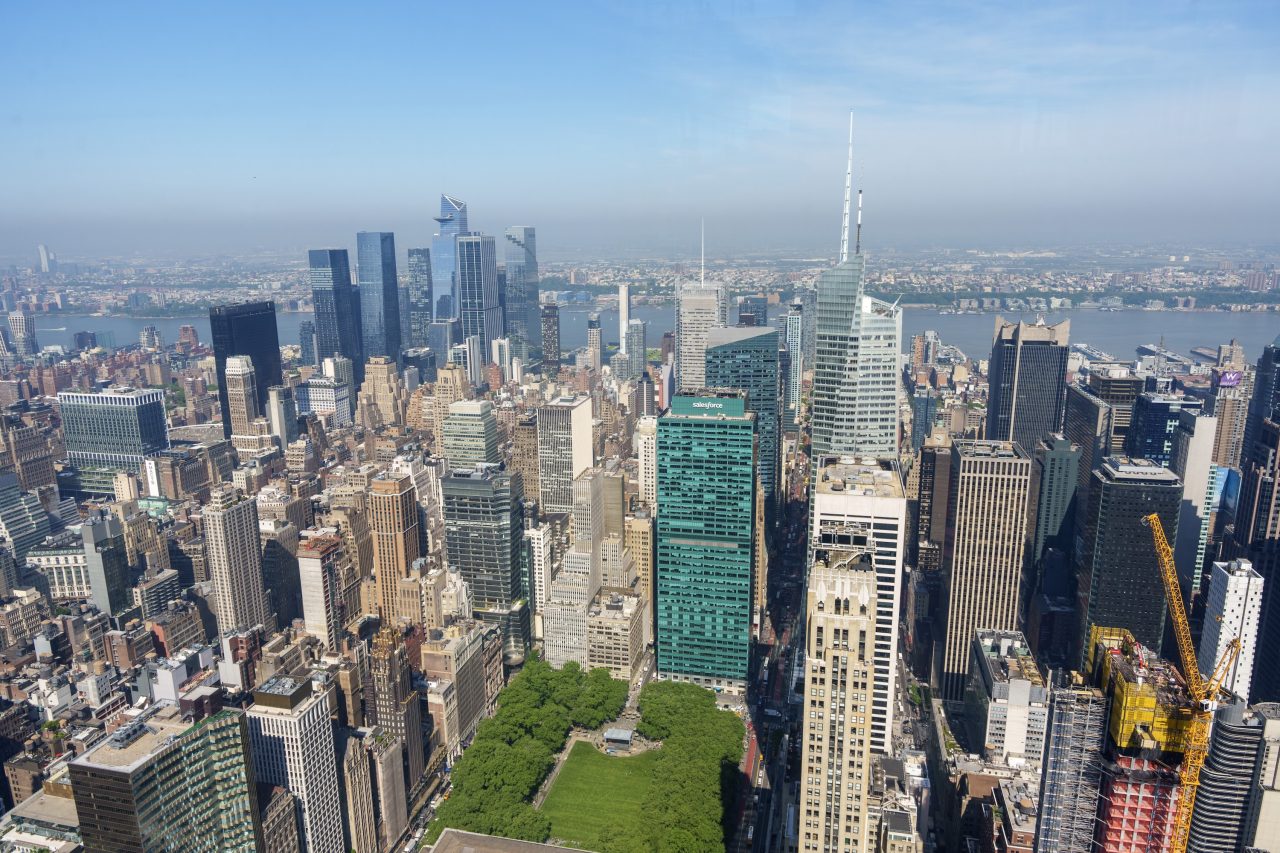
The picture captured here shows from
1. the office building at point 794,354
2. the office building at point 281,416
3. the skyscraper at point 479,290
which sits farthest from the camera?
the skyscraper at point 479,290

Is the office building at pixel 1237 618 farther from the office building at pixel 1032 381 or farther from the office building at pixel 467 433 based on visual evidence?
the office building at pixel 467 433

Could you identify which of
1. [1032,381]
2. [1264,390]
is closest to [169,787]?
[1032,381]

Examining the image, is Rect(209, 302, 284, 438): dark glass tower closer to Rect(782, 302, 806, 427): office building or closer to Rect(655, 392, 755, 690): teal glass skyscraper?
Rect(782, 302, 806, 427): office building

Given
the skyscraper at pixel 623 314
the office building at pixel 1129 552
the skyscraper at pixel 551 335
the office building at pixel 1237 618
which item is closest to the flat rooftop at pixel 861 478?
the office building at pixel 1129 552

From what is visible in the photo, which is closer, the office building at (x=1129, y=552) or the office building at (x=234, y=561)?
the office building at (x=1129, y=552)

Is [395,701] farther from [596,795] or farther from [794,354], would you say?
[794,354]

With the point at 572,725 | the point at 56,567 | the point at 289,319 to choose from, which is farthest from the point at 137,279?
the point at 572,725

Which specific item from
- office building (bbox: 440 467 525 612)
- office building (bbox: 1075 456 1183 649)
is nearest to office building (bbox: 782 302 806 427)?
office building (bbox: 440 467 525 612)
